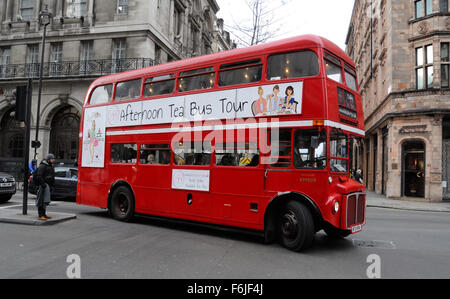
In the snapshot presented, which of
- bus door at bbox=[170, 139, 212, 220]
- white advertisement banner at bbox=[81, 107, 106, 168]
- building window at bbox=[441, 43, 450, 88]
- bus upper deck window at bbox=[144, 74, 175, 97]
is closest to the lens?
bus door at bbox=[170, 139, 212, 220]

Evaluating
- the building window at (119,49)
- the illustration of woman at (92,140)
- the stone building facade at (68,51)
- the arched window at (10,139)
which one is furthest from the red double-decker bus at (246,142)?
the arched window at (10,139)

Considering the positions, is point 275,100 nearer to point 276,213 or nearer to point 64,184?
point 276,213

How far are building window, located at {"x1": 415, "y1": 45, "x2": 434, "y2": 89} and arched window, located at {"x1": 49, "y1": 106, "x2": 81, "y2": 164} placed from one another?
2277 cm

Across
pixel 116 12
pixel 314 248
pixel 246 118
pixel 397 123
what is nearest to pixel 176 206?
pixel 246 118

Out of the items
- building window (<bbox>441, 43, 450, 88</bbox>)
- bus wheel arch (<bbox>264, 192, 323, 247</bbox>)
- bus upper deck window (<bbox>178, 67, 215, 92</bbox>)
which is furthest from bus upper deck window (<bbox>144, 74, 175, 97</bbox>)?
building window (<bbox>441, 43, 450, 88</bbox>)

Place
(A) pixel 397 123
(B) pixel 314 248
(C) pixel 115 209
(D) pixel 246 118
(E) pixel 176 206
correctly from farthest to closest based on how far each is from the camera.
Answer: (A) pixel 397 123
(C) pixel 115 209
(E) pixel 176 206
(D) pixel 246 118
(B) pixel 314 248

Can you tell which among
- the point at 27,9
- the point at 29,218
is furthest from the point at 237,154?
the point at 27,9

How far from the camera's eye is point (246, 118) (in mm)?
7523

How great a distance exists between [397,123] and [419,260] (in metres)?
17.2

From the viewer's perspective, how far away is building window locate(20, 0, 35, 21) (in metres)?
26.0

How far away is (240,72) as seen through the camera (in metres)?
7.81

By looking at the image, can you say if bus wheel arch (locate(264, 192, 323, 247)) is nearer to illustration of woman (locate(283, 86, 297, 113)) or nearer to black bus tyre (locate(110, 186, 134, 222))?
illustration of woman (locate(283, 86, 297, 113))

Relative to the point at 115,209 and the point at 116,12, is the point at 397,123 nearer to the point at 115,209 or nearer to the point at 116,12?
the point at 115,209

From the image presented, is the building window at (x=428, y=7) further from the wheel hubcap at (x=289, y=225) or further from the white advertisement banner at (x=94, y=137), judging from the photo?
the white advertisement banner at (x=94, y=137)
